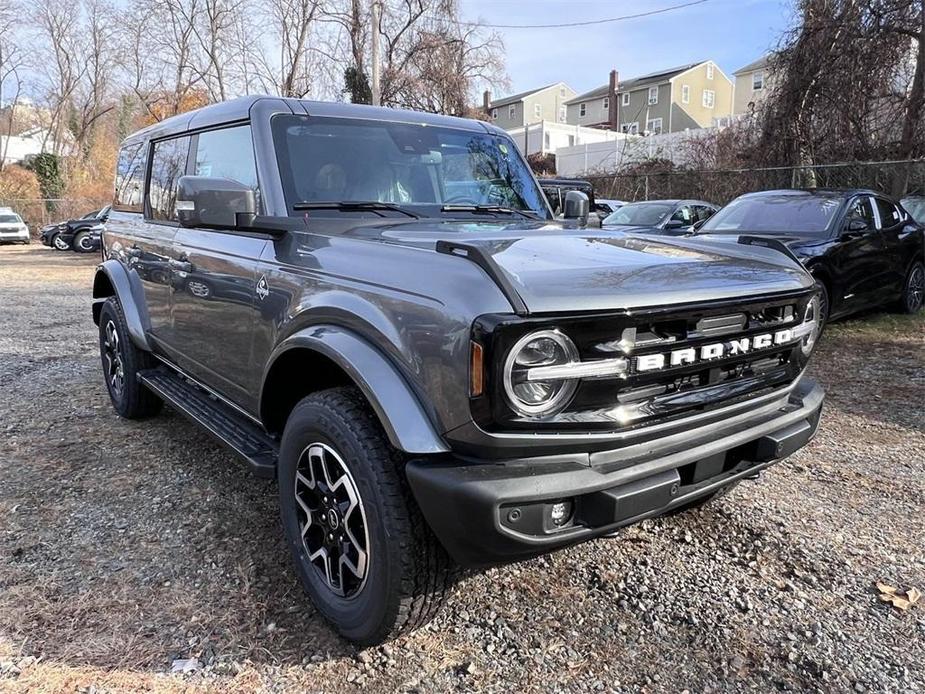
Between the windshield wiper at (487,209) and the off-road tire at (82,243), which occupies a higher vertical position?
the windshield wiper at (487,209)

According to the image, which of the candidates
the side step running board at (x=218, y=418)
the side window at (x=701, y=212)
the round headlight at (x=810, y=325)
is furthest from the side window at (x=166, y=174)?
the side window at (x=701, y=212)

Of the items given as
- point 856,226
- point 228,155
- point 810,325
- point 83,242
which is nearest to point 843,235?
point 856,226

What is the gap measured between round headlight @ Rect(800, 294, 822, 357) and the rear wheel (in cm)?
2282

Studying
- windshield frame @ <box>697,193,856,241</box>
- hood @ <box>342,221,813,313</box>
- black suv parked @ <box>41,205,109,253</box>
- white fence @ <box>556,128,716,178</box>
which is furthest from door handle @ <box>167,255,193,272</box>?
white fence @ <box>556,128,716,178</box>

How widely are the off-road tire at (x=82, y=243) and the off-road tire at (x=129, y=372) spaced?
751 inches

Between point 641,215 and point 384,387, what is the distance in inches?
415

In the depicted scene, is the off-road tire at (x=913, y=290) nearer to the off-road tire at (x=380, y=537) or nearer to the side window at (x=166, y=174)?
the side window at (x=166, y=174)

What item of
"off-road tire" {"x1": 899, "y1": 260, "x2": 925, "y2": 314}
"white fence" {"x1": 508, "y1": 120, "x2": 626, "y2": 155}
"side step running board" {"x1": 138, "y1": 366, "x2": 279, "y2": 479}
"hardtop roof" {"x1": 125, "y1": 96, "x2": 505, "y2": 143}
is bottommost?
"off-road tire" {"x1": 899, "y1": 260, "x2": 925, "y2": 314}

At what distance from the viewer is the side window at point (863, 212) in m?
7.77

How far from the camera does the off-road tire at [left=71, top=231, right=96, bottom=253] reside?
848 inches

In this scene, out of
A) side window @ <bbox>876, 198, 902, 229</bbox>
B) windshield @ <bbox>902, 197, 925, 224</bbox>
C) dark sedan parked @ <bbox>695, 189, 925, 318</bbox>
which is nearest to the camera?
dark sedan parked @ <bbox>695, 189, 925, 318</bbox>

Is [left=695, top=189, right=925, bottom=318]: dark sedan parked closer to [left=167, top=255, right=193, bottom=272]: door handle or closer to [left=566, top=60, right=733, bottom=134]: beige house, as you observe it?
[left=167, top=255, right=193, bottom=272]: door handle

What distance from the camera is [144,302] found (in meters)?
4.34

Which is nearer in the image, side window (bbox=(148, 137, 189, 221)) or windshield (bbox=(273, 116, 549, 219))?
windshield (bbox=(273, 116, 549, 219))
